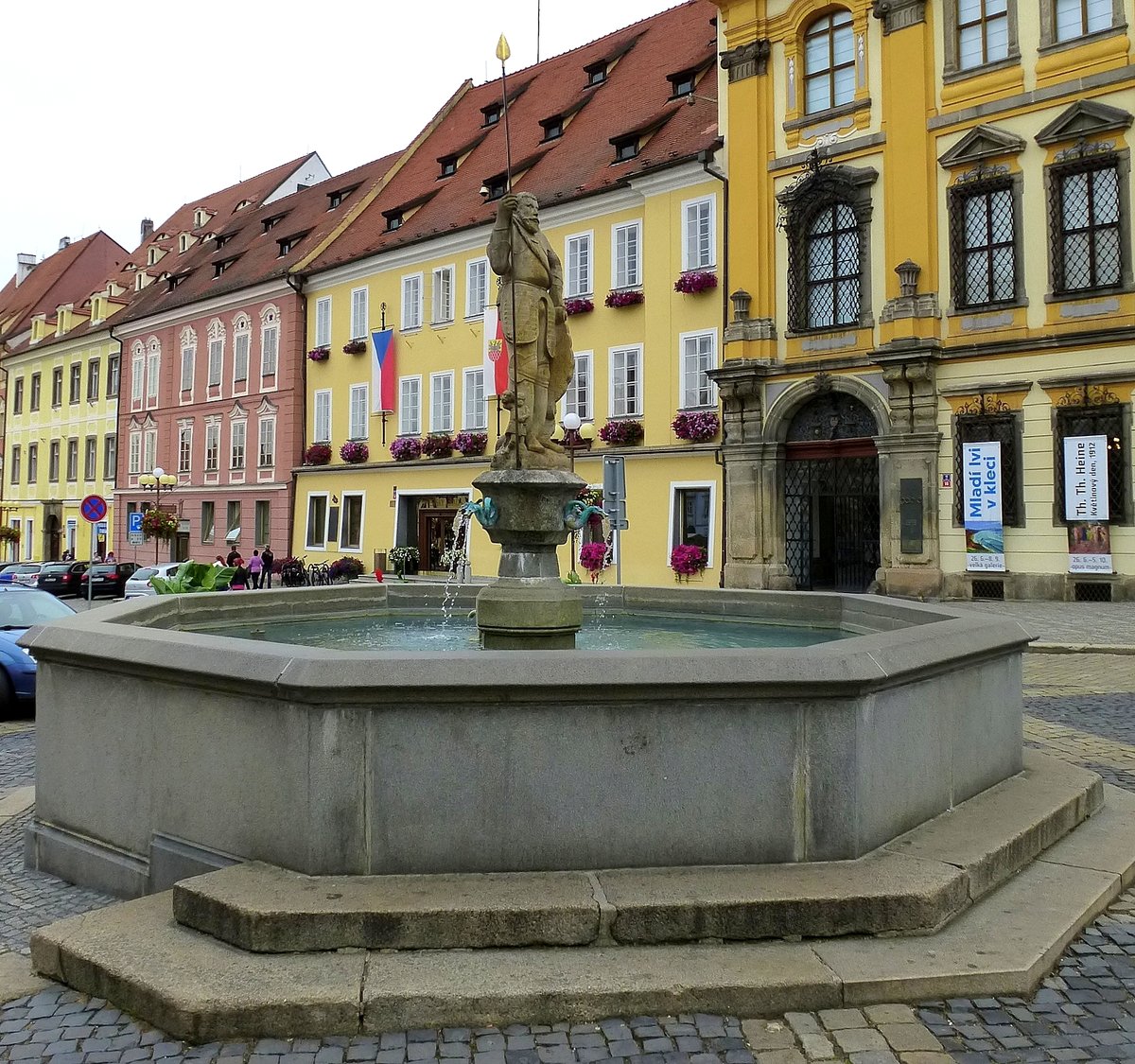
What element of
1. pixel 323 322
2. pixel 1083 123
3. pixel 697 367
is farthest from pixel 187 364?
pixel 1083 123

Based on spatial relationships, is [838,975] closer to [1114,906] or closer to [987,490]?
[1114,906]

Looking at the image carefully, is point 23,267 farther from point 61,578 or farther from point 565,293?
point 565,293

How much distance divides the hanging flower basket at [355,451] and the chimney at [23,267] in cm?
4126

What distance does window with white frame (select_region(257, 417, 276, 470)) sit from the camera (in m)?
38.0

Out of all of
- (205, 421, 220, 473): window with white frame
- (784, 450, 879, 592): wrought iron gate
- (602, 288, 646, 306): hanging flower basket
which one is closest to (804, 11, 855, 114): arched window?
(602, 288, 646, 306): hanging flower basket

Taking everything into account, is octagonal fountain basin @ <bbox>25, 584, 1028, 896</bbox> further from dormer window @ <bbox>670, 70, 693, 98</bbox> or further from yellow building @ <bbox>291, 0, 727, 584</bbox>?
dormer window @ <bbox>670, 70, 693, 98</bbox>

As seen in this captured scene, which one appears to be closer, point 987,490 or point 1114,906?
point 1114,906

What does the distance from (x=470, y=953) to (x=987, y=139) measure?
22.1 metres

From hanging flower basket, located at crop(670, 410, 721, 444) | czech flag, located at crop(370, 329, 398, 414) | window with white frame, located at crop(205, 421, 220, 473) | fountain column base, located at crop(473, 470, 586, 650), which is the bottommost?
fountain column base, located at crop(473, 470, 586, 650)

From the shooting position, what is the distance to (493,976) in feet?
11.4

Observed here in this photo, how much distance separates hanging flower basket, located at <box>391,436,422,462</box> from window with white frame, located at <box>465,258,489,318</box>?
4.36 metres

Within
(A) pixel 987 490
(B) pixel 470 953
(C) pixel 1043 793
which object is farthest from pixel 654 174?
(B) pixel 470 953

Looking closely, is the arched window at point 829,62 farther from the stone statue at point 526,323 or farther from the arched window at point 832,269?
the stone statue at point 526,323

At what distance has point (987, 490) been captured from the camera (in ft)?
69.4
